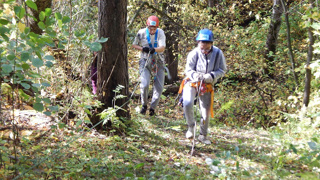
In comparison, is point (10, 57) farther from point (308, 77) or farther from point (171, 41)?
point (171, 41)

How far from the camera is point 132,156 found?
4742mm

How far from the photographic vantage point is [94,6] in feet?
29.1

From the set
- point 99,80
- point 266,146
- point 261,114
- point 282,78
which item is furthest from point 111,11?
point 282,78

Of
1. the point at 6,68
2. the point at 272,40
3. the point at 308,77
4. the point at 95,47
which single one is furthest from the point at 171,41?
the point at 6,68

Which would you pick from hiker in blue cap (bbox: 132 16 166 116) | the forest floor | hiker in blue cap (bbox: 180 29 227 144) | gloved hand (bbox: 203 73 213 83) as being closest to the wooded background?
the forest floor

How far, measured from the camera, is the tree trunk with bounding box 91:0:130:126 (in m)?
5.24

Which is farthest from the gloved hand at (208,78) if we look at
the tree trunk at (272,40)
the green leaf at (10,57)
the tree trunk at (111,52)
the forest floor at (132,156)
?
the tree trunk at (272,40)

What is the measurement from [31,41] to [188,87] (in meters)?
3.21

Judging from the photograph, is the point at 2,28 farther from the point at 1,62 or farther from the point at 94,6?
the point at 94,6

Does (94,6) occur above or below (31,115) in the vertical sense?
above

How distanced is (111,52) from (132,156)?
178 cm

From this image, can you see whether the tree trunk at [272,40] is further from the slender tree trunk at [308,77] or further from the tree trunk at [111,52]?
the tree trunk at [111,52]

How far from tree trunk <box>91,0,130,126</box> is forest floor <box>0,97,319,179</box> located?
71 cm

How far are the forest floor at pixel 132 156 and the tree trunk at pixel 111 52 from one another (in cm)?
71
